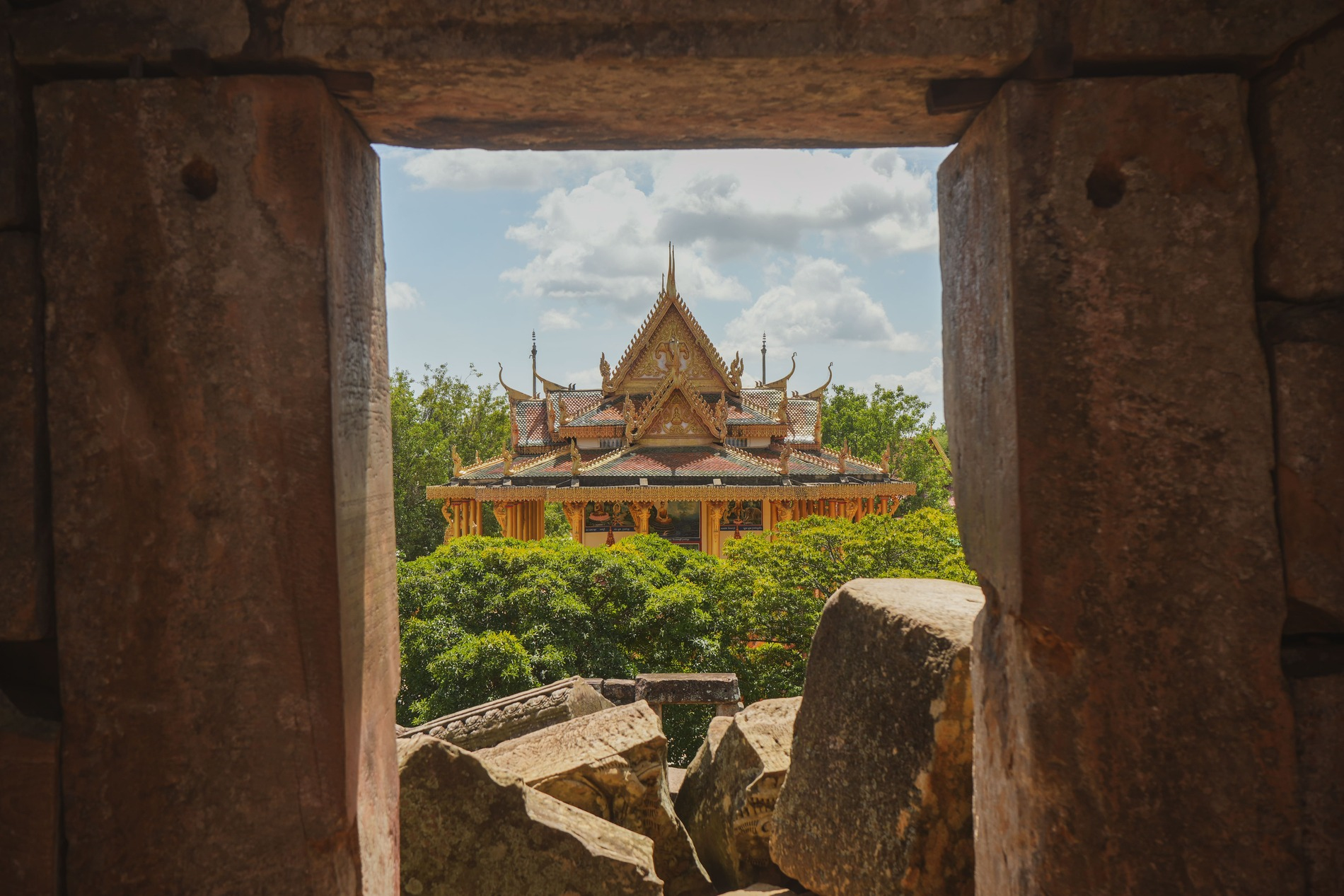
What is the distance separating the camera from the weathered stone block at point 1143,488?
1.52m

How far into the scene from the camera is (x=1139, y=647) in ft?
5.08

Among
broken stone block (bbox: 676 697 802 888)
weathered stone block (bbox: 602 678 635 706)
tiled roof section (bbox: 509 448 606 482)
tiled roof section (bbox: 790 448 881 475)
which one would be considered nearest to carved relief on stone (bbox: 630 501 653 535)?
tiled roof section (bbox: 509 448 606 482)

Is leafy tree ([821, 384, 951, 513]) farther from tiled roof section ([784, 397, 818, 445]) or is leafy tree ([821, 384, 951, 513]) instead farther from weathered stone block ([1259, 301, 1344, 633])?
weathered stone block ([1259, 301, 1344, 633])

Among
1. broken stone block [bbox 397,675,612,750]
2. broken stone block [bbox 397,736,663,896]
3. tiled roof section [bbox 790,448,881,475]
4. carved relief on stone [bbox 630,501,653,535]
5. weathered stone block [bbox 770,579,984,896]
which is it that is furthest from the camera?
tiled roof section [bbox 790,448,881,475]

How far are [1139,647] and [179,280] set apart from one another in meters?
1.86

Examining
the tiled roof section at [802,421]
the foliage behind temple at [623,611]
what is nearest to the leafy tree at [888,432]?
the tiled roof section at [802,421]

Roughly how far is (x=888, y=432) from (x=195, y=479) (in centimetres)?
3064

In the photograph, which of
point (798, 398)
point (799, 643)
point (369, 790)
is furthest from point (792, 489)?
point (369, 790)

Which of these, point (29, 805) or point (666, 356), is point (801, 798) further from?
point (666, 356)

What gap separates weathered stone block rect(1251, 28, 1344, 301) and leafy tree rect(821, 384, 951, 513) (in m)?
27.5

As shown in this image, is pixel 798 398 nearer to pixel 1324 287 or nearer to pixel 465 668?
pixel 465 668

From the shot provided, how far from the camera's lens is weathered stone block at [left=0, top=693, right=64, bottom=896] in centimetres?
156

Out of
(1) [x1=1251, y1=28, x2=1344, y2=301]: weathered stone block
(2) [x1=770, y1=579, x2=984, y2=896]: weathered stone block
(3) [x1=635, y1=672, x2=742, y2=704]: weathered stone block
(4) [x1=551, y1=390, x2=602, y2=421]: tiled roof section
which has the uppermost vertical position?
(4) [x1=551, y1=390, x2=602, y2=421]: tiled roof section

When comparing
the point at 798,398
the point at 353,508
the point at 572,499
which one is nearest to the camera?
the point at 353,508
